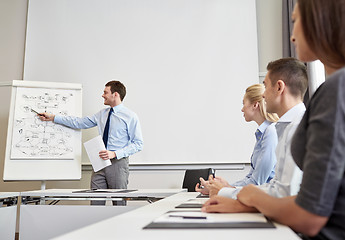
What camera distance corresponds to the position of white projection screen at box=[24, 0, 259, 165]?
14.3ft

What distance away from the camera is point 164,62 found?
4539mm

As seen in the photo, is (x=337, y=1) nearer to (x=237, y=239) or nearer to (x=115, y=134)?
(x=237, y=239)

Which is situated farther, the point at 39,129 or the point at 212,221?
the point at 39,129

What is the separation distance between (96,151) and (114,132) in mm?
351

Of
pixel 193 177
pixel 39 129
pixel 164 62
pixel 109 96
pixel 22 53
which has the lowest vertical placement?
pixel 193 177

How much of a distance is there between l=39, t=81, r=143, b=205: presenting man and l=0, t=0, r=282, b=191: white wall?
0.64 meters

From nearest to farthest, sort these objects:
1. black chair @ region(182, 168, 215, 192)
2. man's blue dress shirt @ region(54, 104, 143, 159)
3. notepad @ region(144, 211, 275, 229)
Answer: notepad @ region(144, 211, 275, 229) → black chair @ region(182, 168, 215, 192) → man's blue dress shirt @ region(54, 104, 143, 159)

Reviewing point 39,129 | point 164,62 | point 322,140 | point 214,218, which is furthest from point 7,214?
point 164,62

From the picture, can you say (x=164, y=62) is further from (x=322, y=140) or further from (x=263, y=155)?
(x=322, y=140)

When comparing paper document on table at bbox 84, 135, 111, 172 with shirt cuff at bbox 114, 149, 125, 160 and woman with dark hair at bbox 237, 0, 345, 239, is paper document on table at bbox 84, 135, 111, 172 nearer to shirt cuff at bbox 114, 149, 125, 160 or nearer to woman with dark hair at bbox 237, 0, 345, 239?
shirt cuff at bbox 114, 149, 125, 160

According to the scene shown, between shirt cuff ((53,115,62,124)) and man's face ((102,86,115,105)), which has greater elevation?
man's face ((102,86,115,105))

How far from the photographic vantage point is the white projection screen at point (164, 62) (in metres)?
4.37

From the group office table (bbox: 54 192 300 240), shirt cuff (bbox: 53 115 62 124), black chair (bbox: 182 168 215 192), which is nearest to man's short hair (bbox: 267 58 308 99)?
office table (bbox: 54 192 300 240)

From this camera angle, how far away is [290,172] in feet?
3.75
